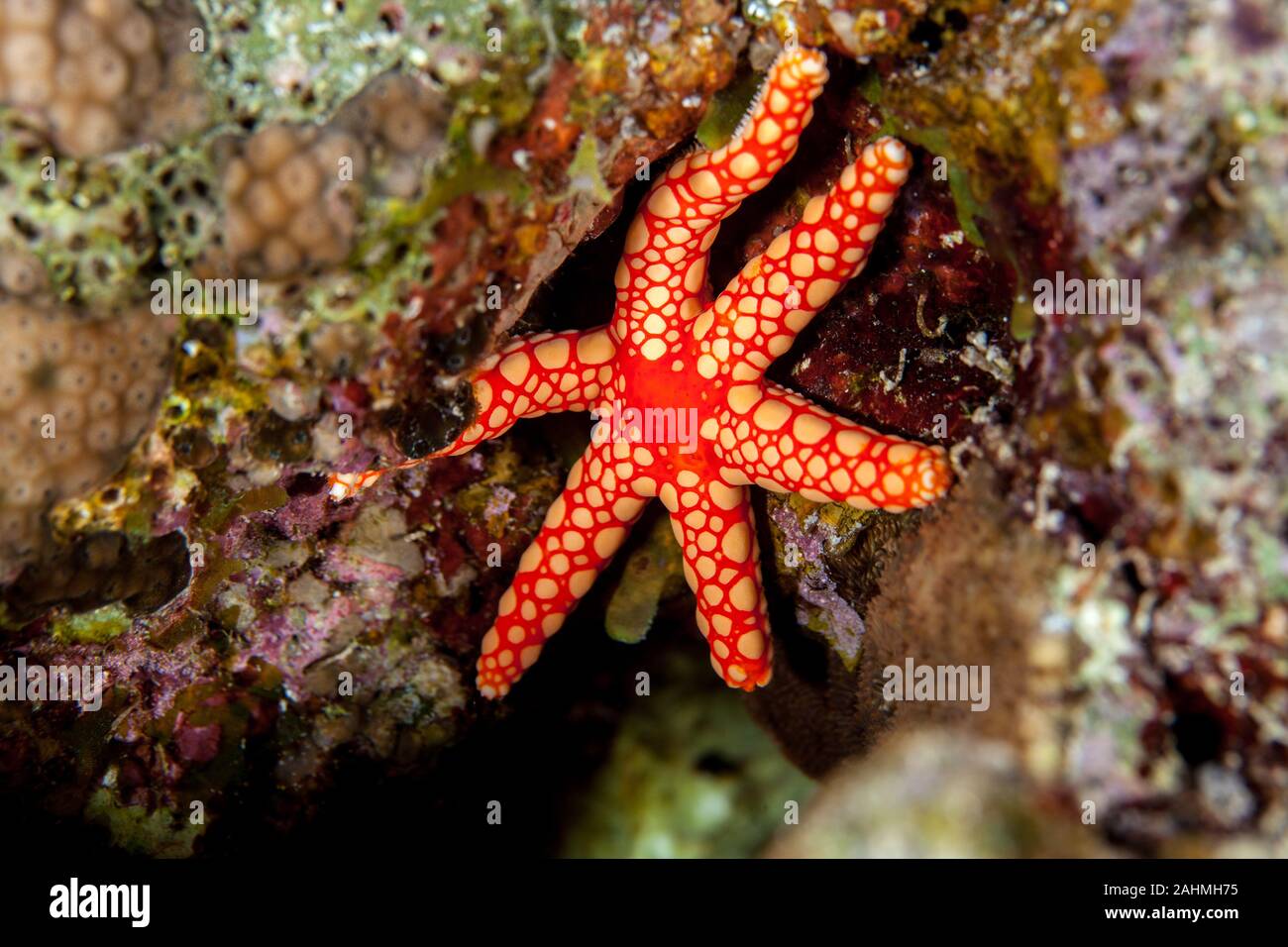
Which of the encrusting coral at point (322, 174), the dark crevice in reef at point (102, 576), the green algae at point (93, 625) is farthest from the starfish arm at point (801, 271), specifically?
the green algae at point (93, 625)

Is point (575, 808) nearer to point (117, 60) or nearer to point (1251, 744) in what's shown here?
point (1251, 744)

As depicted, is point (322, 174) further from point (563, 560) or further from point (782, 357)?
point (782, 357)

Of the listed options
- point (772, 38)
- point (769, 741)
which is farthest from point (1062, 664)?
point (769, 741)

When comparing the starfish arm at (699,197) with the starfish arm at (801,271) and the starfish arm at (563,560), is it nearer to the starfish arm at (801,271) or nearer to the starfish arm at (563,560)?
the starfish arm at (801,271)

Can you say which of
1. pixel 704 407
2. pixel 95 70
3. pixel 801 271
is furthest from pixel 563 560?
pixel 95 70

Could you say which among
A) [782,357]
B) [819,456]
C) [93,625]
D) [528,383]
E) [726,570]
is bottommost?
[93,625]
